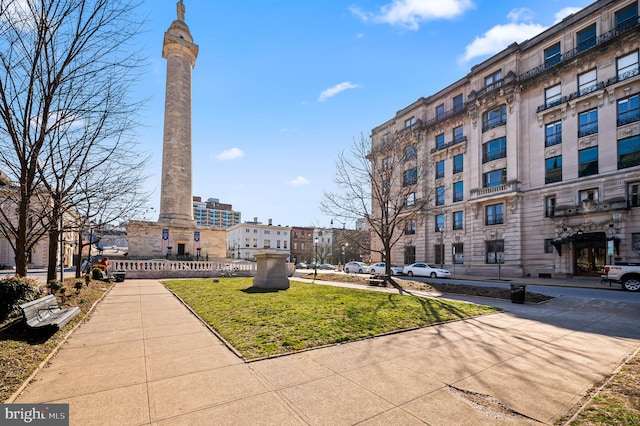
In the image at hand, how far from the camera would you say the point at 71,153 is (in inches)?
400

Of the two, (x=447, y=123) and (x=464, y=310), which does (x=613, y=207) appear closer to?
(x=447, y=123)

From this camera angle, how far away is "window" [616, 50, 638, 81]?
26.0 m

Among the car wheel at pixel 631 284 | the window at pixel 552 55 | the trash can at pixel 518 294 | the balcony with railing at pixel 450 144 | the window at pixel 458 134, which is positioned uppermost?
the window at pixel 552 55

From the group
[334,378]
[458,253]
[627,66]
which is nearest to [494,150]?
[627,66]

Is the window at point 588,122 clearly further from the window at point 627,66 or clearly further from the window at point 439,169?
the window at point 439,169

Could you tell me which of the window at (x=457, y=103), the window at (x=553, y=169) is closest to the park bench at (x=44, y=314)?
the window at (x=553, y=169)

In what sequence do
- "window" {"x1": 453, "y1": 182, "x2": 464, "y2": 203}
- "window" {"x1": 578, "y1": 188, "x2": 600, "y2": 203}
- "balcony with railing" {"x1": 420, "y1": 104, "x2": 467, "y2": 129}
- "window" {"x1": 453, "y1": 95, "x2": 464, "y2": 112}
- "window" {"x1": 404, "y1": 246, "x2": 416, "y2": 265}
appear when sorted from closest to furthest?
"window" {"x1": 578, "y1": 188, "x2": 600, "y2": 203} < "window" {"x1": 453, "y1": 182, "x2": 464, "y2": 203} < "balcony with railing" {"x1": 420, "y1": 104, "x2": 467, "y2": 129} < "window" {"x1": 453, "y1": 95, "x2": 464, "y2": 112} < "window" {"x1": 404, "y1": 246, "x2": 416, "y2": 265}

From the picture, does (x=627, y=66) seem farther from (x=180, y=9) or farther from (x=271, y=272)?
(x=180, y=9)

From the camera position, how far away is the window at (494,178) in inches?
1347

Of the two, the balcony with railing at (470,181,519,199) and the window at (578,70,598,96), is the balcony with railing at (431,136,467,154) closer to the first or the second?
the balcony with railing at (470,181,519,199)

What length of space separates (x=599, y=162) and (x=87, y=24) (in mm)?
35066

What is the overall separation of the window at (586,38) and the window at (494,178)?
40.8 ft

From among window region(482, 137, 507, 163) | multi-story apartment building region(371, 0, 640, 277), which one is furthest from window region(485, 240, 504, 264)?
window region(482, 137, 507, 163)

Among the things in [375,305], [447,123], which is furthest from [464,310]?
[447,123]
